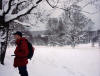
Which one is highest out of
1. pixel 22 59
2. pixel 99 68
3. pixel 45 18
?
pixel 45 18

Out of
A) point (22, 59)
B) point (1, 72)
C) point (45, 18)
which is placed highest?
point (45, 18)

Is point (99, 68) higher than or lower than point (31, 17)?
lower

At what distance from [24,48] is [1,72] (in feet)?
10.1

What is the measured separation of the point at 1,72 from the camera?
329 inches

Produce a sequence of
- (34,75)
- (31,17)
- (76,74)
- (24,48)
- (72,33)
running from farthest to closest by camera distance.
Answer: (72,33)
(76,74)
(31,17)
(34,75)
(24,48)

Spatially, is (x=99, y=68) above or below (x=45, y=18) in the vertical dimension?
below

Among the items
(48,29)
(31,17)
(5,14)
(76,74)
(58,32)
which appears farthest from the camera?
(48,29)

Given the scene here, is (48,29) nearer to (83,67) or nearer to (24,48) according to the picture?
(83,67)

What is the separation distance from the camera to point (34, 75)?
9.61 meters

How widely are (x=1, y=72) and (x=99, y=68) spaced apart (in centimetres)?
752

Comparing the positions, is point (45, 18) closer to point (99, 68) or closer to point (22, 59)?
point (22, 59)

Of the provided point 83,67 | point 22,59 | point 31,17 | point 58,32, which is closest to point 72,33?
point 58,32

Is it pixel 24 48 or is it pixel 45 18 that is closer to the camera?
pixel 24 48

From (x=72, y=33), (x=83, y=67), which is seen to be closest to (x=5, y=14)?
(x=83, y=67)
